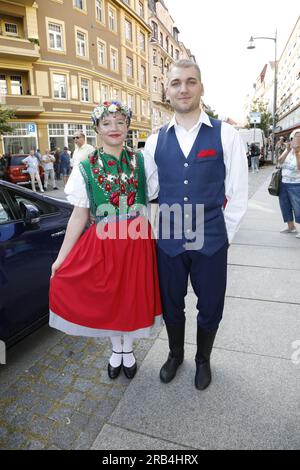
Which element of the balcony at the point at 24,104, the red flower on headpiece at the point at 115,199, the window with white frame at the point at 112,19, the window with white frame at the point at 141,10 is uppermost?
the window with white frame at the point at 141,10

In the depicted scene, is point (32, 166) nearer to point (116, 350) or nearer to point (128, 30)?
point (116, 350)

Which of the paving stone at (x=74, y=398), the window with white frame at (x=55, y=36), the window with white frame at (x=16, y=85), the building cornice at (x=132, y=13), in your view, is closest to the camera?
the paving stone at (x=74, y=398)

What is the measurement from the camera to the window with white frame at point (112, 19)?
30.6m

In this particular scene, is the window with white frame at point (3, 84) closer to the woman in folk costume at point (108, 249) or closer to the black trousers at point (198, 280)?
the woman in folk costume at point (108, 249)

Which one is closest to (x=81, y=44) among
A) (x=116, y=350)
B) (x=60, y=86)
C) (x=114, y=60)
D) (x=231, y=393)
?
(x=60, y=86)

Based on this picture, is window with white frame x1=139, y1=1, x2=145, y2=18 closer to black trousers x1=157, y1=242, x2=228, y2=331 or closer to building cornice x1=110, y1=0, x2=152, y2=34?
building cornice x1=110, y1=0, x2=152, y2=34

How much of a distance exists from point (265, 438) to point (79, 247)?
1.59 meters

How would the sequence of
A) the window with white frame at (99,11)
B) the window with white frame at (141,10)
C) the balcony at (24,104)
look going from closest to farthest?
the balcony at (24,104) < the window with white frame at (99,11) < the window with white frame at (141,10)

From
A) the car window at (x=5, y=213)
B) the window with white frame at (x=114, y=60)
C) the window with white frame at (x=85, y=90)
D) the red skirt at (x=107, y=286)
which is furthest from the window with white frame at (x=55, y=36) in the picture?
the red skirt at (x=107, y=286)

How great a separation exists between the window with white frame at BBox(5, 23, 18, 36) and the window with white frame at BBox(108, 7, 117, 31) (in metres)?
10.4

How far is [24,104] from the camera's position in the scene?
22.5m

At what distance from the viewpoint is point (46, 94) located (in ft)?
78.7

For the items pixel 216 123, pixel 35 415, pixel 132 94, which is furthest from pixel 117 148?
pixel 132 94

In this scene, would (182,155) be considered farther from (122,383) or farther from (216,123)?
(122,383)
